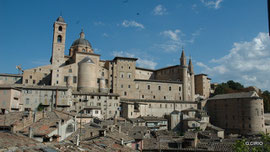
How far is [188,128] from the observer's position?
56.0m

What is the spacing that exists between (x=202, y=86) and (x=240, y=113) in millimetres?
23924

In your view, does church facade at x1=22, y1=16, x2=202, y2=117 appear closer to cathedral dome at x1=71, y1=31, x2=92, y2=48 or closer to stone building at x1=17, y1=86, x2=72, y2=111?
cathedral dome at x1=71, y1=31, x2=92, y2=48

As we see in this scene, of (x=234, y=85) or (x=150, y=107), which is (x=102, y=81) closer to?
(x=150, y=107)

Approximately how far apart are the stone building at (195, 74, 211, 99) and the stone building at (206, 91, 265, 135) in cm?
1549

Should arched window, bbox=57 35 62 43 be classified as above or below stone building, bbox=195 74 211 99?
above

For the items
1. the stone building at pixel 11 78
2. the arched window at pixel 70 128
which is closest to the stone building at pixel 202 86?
the stone building at pixel 11 78

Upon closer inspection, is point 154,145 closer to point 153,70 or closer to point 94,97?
point 94,97

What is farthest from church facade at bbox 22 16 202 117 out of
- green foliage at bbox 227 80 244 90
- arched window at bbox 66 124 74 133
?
arched window at bbox 66 124 74 133

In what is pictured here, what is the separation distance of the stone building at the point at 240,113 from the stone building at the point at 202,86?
50.8 ft

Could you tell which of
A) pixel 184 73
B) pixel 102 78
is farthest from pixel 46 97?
pixel 184 73

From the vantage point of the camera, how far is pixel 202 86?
84.2m

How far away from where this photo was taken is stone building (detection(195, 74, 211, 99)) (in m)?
84.1

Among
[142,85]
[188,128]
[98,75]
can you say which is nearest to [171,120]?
[188,128]

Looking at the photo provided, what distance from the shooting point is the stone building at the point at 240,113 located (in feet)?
194
